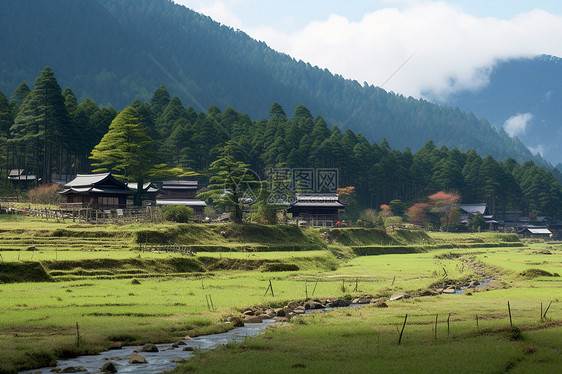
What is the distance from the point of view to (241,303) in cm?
3291

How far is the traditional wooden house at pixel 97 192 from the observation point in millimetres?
70250

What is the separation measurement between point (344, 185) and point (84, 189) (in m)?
71.0

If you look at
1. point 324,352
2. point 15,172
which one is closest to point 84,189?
point 15,172

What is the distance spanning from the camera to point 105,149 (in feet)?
271

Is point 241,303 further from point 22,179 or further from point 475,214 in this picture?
point 475,214

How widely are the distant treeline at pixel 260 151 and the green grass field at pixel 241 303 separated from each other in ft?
99.5

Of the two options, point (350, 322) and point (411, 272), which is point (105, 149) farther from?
point (350, 322)

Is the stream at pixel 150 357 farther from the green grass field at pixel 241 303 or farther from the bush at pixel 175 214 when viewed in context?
the bush at pixel 175 214

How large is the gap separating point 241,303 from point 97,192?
143 feet

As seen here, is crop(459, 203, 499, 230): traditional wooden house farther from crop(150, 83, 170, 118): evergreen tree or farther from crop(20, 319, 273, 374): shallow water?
crop(20, 319, 273, 374): shallow water

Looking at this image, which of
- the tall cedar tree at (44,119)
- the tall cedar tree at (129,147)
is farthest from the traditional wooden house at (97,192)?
the tall cedar tree at (44,119)

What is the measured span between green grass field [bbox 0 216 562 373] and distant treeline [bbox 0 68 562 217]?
30.3 meters
